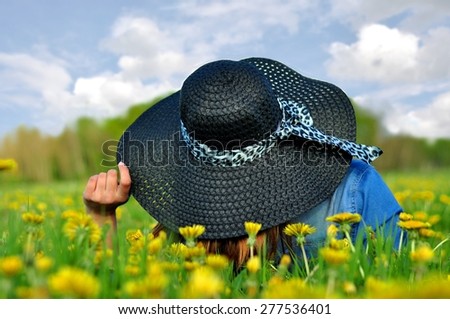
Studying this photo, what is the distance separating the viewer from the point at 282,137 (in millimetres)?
1882

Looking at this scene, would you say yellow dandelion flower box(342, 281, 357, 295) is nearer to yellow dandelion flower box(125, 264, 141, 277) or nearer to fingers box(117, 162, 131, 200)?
yellow dandelion flower box(125, 264, 141, 277)

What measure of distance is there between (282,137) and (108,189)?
2.36 feet

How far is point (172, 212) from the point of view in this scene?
1.96m

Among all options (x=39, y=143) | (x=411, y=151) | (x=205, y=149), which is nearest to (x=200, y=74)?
(x=205, y=149)

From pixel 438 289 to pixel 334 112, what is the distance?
1.23m

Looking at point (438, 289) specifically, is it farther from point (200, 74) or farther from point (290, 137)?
point (200, 74)

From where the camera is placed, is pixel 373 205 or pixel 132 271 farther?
pixel 373 205

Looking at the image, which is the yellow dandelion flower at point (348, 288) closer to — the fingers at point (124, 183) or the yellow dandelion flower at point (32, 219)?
the yellow dandelion flower at point (32, 219)

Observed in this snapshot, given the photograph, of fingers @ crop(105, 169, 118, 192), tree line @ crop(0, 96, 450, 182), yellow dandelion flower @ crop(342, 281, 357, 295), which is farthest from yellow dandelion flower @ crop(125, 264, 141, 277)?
tree line @ crop(0, 96, 450, 182)

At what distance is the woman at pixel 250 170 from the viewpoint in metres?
1.80

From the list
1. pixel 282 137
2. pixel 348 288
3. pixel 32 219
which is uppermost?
pixel 282 137

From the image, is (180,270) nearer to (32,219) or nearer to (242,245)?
(32,219)

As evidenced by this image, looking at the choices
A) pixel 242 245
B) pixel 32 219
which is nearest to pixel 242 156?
pixel 242 245

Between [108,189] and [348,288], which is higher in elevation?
[108,189]
